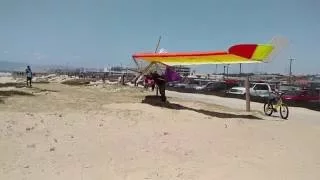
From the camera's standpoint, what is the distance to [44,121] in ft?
54.1

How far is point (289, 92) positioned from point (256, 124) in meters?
17.7

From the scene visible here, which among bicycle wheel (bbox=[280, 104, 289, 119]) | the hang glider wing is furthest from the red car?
bicycle wheel (bbox=[280, 104, 289, 119])

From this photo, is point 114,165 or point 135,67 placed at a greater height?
point 135,67

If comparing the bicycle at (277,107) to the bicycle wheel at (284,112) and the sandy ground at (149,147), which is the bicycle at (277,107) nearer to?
the bicycle wheel at (284,112)

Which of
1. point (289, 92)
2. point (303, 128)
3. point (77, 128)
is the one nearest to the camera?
point (77, 128)

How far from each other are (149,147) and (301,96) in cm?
2317

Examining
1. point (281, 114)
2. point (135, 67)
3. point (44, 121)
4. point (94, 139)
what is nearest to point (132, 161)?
point (94, 139)

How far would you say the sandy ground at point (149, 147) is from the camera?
35.8ft

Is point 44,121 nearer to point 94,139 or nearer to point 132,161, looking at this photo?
point 94,139

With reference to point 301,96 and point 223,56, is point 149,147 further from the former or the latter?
point 301,96

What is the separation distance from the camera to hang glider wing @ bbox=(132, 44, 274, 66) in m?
23.2

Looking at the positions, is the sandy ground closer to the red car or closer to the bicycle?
the bicycle

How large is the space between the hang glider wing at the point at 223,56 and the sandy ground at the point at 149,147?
15.8ft

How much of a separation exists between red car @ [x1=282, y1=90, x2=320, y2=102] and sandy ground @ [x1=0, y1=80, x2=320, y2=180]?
1480 centimetres
